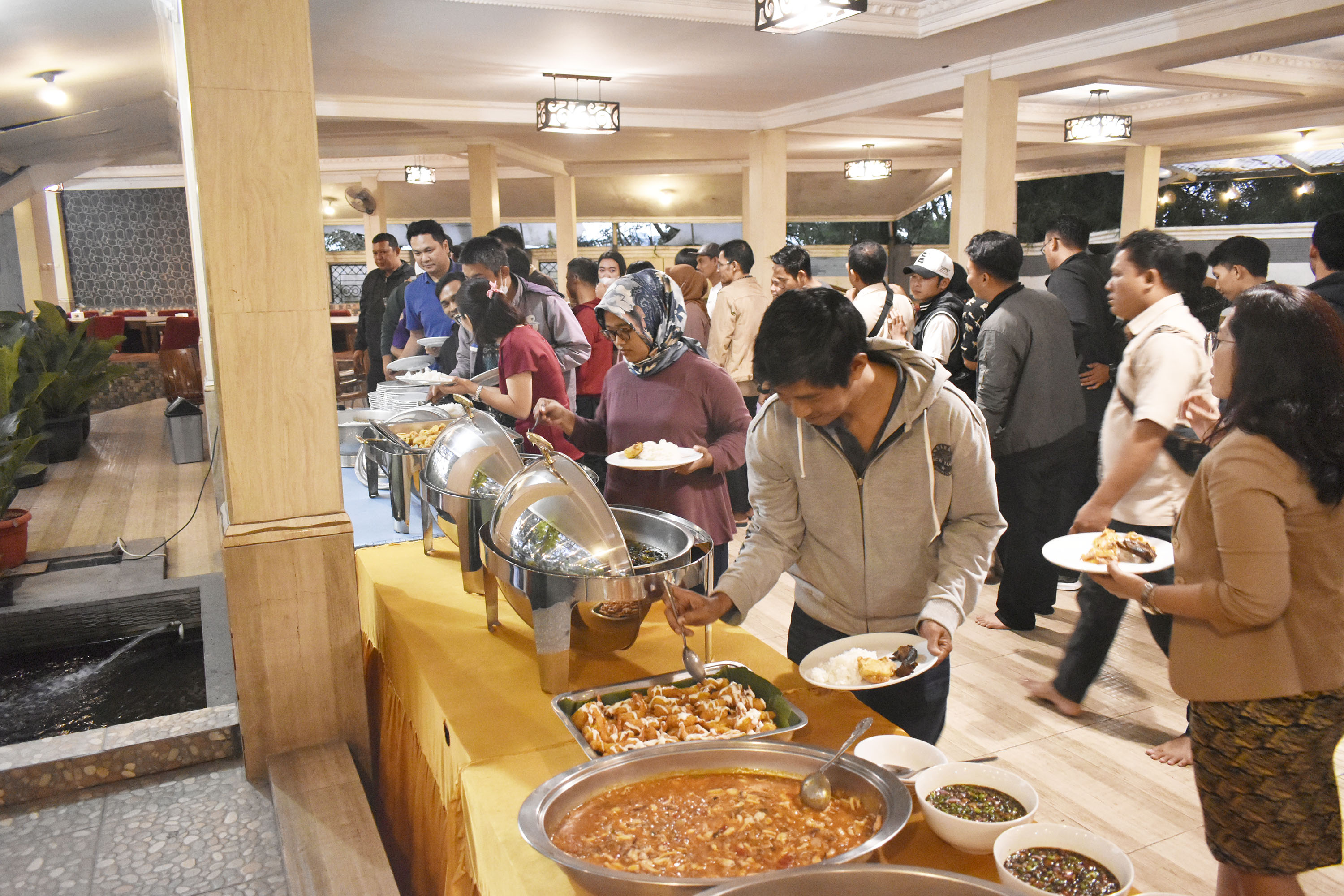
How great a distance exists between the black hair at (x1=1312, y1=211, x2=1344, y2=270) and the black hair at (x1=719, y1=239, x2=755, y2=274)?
106 inches

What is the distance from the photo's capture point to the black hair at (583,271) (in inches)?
195

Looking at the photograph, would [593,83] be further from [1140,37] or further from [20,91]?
[20,91]

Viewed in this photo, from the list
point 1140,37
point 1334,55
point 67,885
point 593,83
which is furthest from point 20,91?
point 1334,55

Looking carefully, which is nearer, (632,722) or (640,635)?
(632,722)

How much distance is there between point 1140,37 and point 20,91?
7266 millimetres

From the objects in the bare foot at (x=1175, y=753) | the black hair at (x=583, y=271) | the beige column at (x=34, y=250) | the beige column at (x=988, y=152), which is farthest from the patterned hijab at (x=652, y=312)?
the beige column at (x=34, y=250)

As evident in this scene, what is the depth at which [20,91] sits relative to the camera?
648 cm

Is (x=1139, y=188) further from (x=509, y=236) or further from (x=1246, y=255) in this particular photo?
(x=509, y=236)

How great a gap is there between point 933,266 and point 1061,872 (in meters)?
3.41

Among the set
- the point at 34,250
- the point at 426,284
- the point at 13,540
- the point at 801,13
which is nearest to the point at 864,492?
the point at 801,13

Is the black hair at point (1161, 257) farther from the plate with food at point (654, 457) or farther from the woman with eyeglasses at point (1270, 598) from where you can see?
the plate with food at point (654, 457)

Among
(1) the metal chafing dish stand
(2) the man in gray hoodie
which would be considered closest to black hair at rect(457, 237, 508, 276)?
(1) the metal chafing dish stand

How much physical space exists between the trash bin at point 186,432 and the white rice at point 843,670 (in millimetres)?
6039

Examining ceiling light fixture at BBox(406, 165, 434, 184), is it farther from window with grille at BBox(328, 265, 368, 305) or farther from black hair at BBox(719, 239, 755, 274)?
window with grille at BBox(328, 265, 368, 305)
